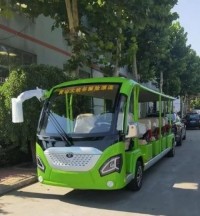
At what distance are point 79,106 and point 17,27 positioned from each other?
825 cm

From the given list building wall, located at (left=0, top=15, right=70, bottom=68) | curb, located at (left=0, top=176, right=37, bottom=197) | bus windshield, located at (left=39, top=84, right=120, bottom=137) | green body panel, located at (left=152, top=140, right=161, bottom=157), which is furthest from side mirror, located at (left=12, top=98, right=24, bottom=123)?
building wall, located at (left=0, top=15, right=70, bottom=68)

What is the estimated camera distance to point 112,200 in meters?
8.81

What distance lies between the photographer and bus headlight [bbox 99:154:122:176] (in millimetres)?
8367

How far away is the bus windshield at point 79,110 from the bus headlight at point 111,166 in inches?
24.0

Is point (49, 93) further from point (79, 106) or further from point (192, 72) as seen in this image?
point (192, 72)

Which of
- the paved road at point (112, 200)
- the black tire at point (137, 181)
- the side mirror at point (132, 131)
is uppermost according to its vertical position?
the side mirror at point (132, 131)

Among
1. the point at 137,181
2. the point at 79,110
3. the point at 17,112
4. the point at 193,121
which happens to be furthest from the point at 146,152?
the point at 193,121

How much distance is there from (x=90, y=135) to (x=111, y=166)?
72 centimetres

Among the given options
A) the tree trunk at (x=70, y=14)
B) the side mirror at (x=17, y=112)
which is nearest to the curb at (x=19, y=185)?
the side mirror at (x=17, y=112)

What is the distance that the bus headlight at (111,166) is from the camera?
8367mm

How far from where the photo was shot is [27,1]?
14508 mm

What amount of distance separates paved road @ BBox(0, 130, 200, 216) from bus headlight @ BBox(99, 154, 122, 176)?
63 centimetres

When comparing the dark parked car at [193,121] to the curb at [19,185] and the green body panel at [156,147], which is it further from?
the curb at [19,185]

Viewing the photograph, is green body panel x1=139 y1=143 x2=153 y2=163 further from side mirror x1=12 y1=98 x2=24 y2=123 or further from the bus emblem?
side mirror x1=12 y1=98 x2=24 y2=123
